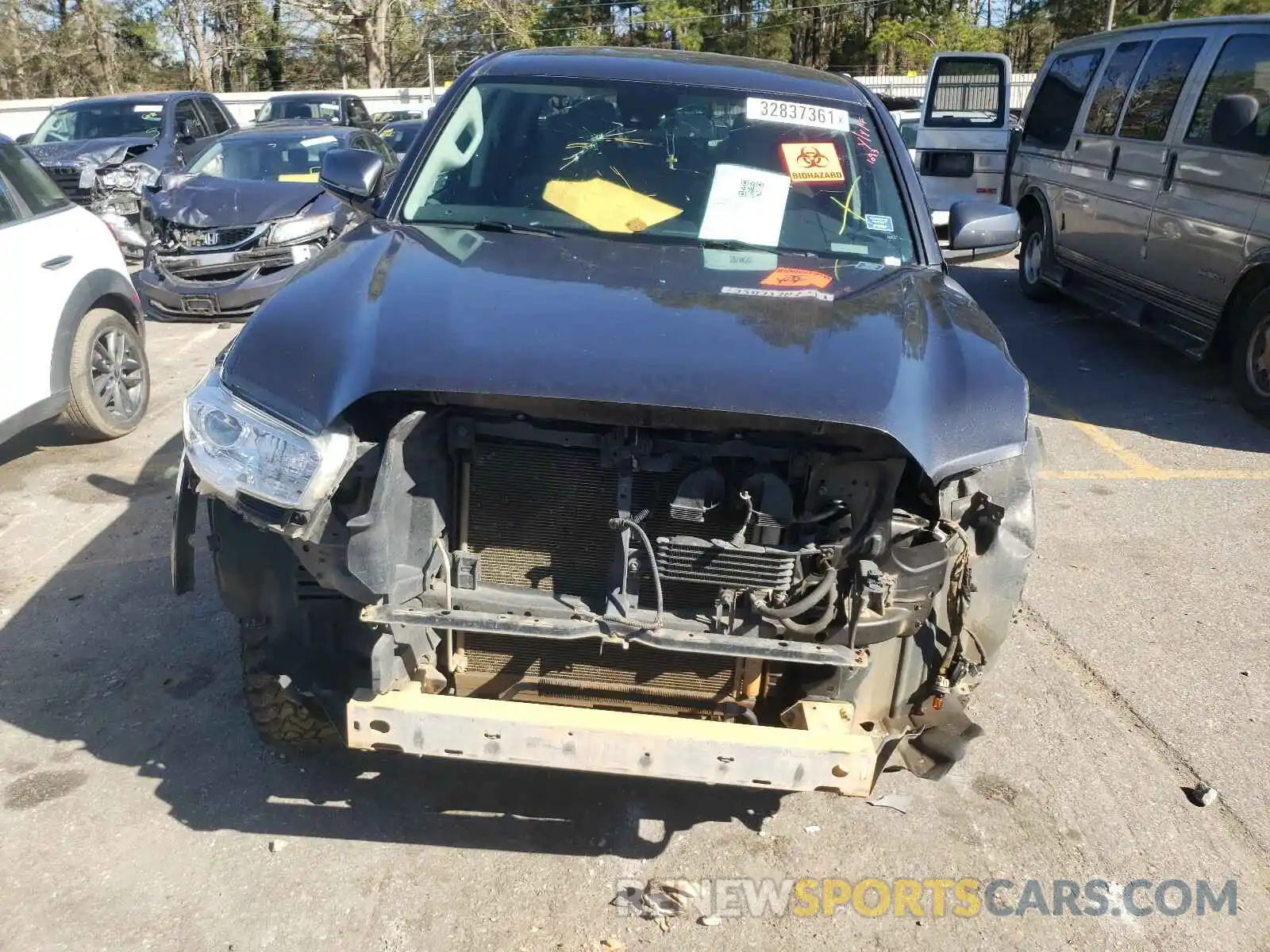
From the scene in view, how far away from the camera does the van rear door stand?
10594 mm

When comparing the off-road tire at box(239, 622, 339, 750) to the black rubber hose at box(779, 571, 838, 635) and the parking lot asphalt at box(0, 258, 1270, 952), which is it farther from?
the black rubber hose at box(779, 571, 838, 635)

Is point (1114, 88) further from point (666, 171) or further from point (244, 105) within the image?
point (244, 105)

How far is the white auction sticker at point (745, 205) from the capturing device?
3570 mm

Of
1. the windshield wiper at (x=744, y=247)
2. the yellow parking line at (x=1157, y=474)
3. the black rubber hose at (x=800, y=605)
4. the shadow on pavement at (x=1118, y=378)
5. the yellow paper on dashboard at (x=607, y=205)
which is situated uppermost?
the yellow paper on dashboard at (x=607, y=205)

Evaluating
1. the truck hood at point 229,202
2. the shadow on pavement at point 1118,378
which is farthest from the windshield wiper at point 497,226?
the truck hood at point 229,202

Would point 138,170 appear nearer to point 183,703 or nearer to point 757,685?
point 183,703

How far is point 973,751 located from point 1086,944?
0.85 meters

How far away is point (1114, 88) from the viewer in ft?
27.0

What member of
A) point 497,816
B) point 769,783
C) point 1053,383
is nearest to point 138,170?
point 1053,383

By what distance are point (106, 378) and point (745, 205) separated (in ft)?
13.6

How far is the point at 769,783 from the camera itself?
2.41 meters

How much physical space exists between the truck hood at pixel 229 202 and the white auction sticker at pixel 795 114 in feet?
19.9

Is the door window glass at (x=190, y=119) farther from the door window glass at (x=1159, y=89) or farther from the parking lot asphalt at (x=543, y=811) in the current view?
the door window glass at (x=1159, y=89)

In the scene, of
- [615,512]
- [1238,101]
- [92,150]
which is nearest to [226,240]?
[92,150]
